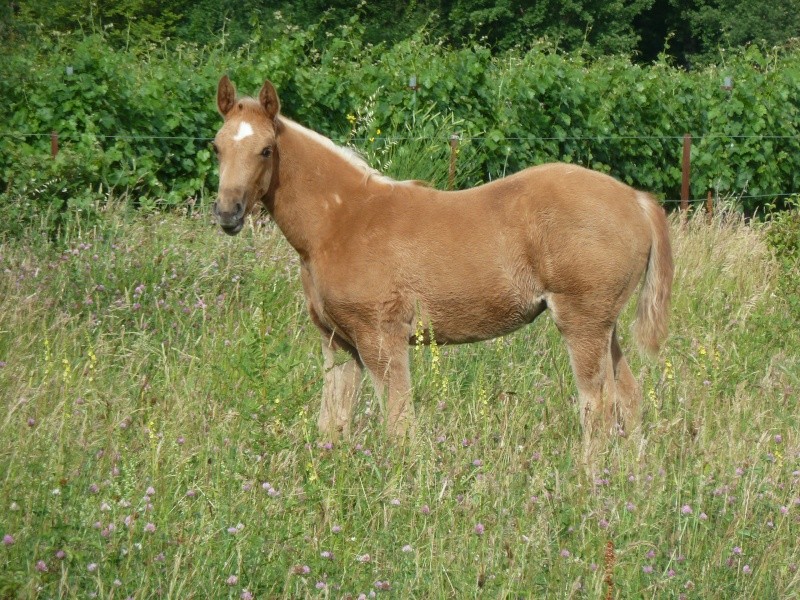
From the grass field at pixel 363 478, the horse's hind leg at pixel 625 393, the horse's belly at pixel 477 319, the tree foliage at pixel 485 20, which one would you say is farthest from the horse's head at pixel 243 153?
the tree foliage at pixel 485 20

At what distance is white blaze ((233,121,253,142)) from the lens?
5.57m

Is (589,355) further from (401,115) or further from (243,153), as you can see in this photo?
(401,115)

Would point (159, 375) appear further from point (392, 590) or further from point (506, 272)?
point (392, 590)

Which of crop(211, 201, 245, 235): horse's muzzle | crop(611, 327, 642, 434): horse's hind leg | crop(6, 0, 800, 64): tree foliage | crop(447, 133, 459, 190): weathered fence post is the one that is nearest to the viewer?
crop(211, 201, 245, 235): horse's muzzle

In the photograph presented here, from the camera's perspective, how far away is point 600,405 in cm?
577

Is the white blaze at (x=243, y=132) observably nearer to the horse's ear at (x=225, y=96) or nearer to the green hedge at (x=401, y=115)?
the horse's ear at (x=225, y=96)

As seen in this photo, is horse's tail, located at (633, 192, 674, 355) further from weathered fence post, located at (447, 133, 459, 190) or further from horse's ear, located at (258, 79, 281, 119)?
weathered fence post, located at (447, 133, 459, 190)

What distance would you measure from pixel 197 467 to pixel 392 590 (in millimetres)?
1242

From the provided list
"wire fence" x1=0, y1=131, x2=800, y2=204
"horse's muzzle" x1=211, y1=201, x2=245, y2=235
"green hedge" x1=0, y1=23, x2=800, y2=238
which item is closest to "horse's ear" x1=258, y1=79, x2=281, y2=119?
"horse's muzzle" x1=211, y1=201, x2=245, y2=235

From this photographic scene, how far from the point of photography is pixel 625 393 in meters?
6.11

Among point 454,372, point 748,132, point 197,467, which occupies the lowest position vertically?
point 748,132

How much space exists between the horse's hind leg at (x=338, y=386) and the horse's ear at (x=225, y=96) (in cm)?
121

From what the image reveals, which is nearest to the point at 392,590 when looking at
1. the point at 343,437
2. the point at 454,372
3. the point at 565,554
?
the point at 565,554

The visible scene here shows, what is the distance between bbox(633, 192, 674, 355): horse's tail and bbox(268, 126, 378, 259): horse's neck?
1459 mm
